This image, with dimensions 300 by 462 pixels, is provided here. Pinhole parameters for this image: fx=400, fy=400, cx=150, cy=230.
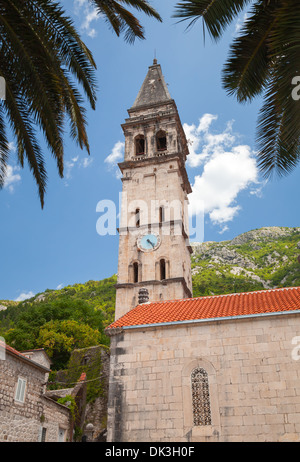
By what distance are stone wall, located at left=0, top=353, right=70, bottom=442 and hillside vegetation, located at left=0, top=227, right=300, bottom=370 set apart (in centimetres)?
1653

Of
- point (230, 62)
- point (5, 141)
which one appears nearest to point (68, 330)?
point (5, 141)

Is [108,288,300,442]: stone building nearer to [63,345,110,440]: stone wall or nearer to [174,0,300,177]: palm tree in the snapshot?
[174,0,300,177]: palm tree

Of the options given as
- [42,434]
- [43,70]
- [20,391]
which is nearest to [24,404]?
[20,391]

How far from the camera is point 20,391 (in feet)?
53.5

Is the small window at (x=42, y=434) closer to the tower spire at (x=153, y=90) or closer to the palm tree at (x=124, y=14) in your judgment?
the palm tree at (x=124, y=14)

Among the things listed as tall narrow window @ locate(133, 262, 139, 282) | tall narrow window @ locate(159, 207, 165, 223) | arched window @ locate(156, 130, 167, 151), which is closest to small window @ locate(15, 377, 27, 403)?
tall narrow window @ locate(133, 262, 139, 282)

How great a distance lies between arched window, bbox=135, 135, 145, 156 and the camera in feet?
127

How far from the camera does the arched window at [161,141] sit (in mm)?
38188

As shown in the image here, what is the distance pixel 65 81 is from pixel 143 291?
1388 centimetres

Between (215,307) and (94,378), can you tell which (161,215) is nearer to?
(94,378)

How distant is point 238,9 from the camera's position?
723cm

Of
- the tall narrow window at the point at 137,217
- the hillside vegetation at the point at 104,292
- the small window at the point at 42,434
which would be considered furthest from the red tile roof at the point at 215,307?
the hillside vegetation at the point at 104,292

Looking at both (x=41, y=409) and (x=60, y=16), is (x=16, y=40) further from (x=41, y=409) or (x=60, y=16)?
(x=41, y=409)

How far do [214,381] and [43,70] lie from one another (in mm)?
11487
